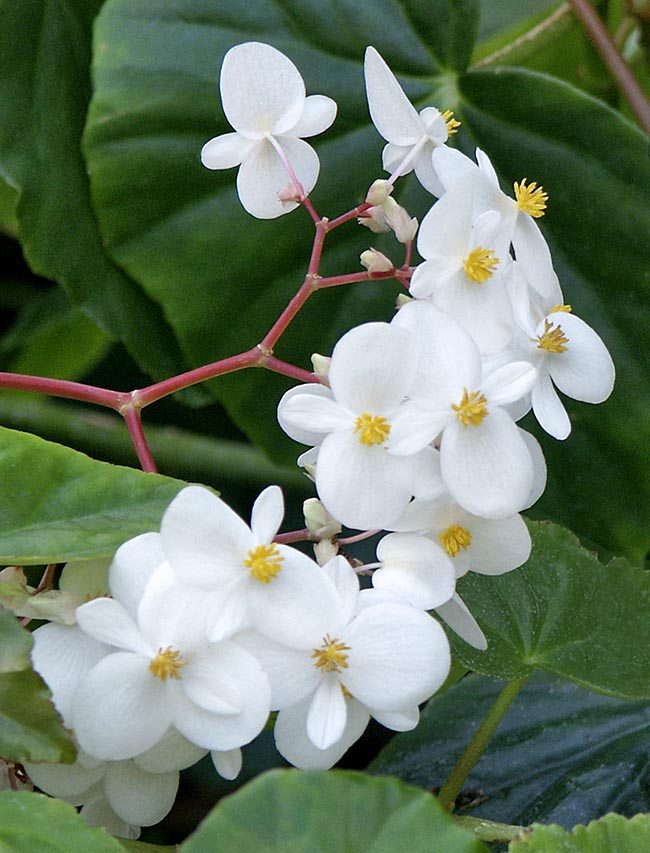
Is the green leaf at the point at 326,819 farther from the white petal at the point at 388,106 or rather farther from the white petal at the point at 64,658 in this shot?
the white petal at the point at 388,106

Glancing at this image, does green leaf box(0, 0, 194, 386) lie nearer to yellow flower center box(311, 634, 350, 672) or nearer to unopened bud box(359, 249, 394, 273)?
unopened bud box(359, 249, 394, 273)

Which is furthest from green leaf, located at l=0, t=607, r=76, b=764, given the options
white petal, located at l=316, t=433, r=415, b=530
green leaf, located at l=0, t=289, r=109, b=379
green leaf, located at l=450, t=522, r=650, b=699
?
green leaf, located at l=0, t=289, r=109, b=379

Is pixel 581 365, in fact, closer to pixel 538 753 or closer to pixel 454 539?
pixel 454 539

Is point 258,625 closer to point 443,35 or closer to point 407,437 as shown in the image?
point 407,437

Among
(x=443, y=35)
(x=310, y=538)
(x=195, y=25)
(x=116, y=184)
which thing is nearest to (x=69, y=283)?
(x=116, y=184)

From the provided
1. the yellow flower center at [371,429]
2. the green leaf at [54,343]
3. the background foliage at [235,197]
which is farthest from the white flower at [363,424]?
the green leaf at [54,343]

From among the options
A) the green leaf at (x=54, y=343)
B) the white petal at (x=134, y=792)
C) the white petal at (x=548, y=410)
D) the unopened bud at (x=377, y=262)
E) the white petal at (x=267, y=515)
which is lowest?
the green leaf at (x=54, y=343)
